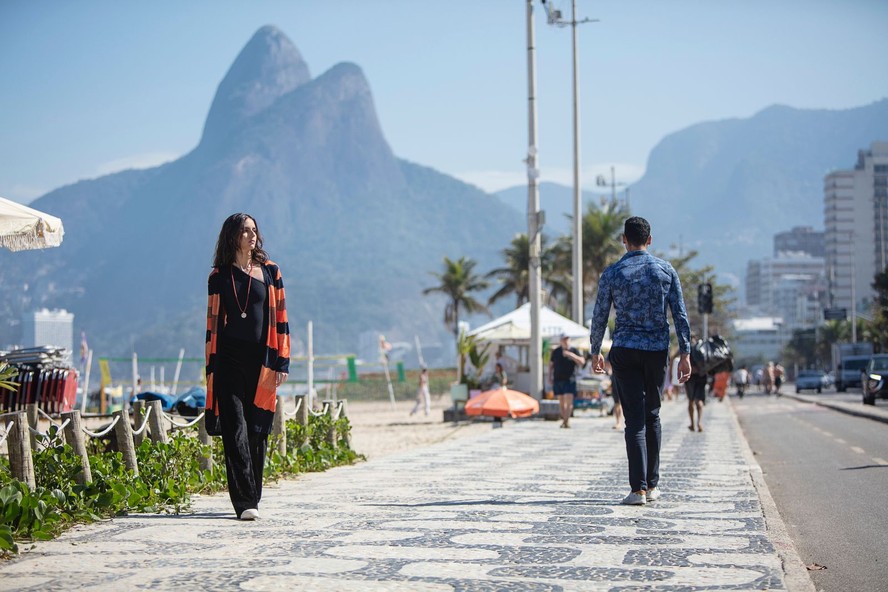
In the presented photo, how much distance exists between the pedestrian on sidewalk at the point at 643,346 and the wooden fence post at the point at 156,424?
3.39 metres

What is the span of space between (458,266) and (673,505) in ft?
278

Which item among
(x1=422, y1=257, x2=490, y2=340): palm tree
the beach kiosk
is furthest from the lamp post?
(x1=422, y1=257, x2=490, y2=340): palm tree

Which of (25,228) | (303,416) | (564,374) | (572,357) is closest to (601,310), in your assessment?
(303,416)

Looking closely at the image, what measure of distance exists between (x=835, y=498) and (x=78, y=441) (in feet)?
19.0

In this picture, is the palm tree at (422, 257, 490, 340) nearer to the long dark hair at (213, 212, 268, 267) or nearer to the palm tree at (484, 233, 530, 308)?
the palm tree at (484, 233, 530, 308)

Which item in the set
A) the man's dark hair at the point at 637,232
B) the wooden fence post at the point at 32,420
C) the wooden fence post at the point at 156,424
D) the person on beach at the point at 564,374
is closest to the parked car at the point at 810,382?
the person on beach at the point at 564,374

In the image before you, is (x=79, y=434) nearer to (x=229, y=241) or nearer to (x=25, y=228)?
(x=229, y=241)

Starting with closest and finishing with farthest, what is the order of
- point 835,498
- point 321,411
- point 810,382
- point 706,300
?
1. point 835,498
2. point 321,411
3. point 706,300
4. point 810,382

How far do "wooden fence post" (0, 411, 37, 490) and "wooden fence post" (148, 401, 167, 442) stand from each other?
198cm

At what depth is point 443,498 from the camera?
323 inches

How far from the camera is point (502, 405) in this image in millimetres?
21078

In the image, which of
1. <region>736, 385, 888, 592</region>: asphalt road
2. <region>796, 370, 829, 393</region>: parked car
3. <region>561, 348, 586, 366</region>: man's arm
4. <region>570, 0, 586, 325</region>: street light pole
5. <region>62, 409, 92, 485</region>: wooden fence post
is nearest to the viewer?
<region>736, 385, 888, 592</region>: asphalt road

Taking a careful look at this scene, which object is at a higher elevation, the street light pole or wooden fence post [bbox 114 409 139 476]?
the street light pole

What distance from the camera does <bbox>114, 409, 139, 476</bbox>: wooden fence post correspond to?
8023 mm
